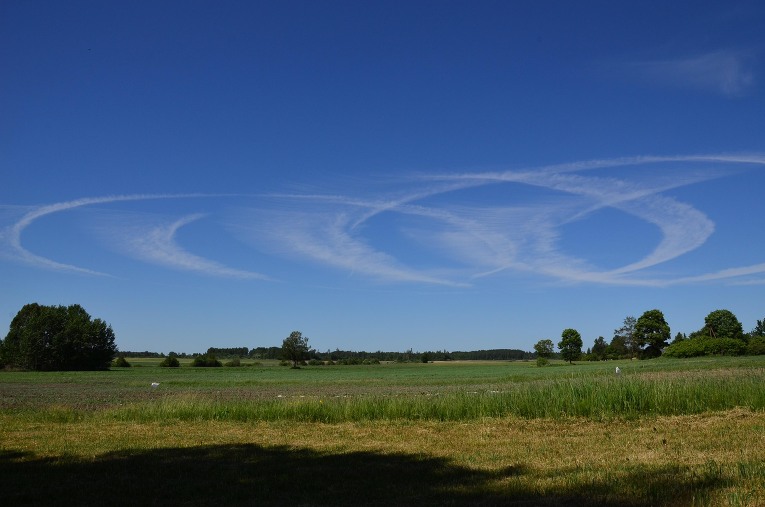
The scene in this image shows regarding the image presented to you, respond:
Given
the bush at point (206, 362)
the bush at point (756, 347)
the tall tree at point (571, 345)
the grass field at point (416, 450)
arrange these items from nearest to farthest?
the grass field at point (416, 450), the bush at point (756, 347), the bush at point (206, 362), the tall tree at point (571, 345)

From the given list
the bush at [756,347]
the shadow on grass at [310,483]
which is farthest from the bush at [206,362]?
the shadow on grass at [310,483]

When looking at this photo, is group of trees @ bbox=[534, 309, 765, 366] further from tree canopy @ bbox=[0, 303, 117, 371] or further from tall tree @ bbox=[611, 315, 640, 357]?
tree canopy @ bbox=[0, 303, 117, 371]

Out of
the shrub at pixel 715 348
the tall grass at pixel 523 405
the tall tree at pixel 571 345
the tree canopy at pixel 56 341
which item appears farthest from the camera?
the tall tree at pixel 571 345

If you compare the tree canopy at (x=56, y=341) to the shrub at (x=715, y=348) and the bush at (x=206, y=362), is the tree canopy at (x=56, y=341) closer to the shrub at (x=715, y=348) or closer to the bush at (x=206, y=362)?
the bush at (x=206, y=362)

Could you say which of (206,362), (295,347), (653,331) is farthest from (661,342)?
(206,362)

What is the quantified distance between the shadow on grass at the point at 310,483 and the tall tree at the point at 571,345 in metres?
127

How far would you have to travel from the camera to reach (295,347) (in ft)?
378

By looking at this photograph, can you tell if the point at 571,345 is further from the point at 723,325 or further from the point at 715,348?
the point at 715,348

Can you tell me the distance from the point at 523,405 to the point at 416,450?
6032 millimetres

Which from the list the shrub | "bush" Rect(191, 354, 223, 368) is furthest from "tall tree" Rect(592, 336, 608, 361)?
→ "bush" Rect(191, 354, 223, 368)

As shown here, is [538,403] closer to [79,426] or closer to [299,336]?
[79,426]

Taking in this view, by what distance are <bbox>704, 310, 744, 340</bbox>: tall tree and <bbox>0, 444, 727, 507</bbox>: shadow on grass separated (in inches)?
4348

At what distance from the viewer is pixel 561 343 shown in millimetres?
129625

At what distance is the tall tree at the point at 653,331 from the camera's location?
10450 centimetres
